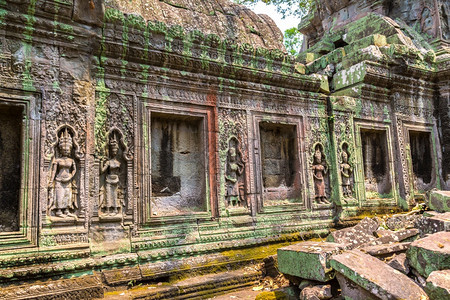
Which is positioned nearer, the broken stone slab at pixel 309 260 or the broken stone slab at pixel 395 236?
the broken stone slab at pixel 309 260

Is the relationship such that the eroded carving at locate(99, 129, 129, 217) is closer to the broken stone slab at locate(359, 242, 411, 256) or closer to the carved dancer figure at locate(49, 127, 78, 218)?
the carved dancer figure at locate(49, 127, 78, 218)

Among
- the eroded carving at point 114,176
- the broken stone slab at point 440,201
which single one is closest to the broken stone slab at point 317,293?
the eroded carving at point 114,176

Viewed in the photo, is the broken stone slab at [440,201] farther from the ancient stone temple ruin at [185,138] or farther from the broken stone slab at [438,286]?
the broken stone slab at [438,286]

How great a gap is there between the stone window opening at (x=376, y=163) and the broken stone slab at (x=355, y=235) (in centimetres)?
239

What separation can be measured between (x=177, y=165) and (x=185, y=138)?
470 mm

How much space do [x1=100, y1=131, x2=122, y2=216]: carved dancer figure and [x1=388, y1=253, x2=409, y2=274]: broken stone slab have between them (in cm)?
342

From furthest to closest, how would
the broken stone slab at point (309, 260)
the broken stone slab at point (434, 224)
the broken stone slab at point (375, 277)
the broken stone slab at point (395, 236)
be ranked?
1. the broken stone slab at point (395, 236)
2. the broken stone slab at point (434, 224)
3. the broken stone slab at point (309, 260)
4. the broken stone slab at point (375, 277)

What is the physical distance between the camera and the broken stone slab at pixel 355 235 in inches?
205

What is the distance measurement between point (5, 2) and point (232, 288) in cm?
455

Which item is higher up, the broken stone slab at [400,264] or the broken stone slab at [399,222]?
the broken stone slab at [399,222]

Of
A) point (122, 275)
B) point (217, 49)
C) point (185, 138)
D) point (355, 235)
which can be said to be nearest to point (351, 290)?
point (355, 235)

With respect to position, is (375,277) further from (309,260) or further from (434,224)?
(434,224)

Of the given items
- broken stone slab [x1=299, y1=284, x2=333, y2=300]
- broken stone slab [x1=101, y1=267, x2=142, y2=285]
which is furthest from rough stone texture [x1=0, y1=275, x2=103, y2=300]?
broken stone slab [x1=299, y1=284, x2=333, y2=300]

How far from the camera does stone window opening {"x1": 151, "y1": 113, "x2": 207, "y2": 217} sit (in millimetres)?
5750
